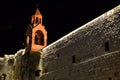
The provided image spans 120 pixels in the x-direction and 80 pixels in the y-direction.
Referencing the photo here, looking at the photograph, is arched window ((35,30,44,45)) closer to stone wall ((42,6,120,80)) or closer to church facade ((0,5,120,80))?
church facade ((0,5,120,80))

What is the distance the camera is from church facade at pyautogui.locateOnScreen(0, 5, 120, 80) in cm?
1318

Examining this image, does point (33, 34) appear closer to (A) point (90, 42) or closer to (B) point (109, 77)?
(A) point (90, 42)

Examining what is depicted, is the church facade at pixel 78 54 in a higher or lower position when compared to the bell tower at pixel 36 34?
lower

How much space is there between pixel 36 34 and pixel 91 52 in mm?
11892

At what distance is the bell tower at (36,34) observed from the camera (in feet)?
81.5

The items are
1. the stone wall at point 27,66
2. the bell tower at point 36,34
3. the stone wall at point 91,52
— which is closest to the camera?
the stone wall at point 91,52

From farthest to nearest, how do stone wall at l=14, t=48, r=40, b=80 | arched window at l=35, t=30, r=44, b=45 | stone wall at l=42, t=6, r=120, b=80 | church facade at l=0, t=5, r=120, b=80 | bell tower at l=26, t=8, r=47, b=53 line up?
arched window at l=35, t=30, r=44, b=45, bell tower at l=26, t=8, r=47, b=53, stone wall at l=14, t=48, r=40, b=80, church facade at l=0, t=5, r=120, b=80, stone wall at l=42, t=6, r=120, b=80

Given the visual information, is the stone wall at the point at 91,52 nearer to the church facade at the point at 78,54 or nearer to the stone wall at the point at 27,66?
the church facade at the point at 78,54

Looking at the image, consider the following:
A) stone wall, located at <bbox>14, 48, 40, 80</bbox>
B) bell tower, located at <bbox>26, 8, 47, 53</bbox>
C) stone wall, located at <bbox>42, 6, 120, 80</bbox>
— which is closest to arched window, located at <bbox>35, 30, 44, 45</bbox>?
bell tower, located at <bbox>26, 8, 47, 53</bbox>

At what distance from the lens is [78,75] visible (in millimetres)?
15820

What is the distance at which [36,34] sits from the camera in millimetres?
25562

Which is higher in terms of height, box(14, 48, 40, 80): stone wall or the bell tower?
the bell tower

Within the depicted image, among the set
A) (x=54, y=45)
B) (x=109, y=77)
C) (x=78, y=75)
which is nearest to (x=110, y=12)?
(x=109, y=77)

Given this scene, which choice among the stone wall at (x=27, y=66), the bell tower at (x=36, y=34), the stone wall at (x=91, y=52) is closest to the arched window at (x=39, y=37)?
the bell tower at (x=36, y=34)
